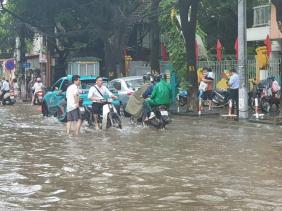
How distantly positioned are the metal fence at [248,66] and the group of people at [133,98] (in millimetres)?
9604

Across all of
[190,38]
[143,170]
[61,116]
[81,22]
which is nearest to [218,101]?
[190,38]

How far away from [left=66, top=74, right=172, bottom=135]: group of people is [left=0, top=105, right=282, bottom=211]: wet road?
782 millimetres

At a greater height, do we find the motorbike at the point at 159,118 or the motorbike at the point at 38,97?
the motorbike at the point at 38,97

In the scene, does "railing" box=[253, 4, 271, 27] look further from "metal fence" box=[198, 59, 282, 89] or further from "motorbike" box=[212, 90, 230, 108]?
A: "motorbike" box=[212, 90, 230, 108]

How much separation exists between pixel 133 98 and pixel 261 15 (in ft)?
52.5

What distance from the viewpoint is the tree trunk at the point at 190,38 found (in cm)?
2461

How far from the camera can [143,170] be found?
1059 centimetres

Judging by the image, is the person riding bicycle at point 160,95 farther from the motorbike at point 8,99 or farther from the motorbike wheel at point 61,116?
the motorbike at point 8,99

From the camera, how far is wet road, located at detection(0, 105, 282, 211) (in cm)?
800

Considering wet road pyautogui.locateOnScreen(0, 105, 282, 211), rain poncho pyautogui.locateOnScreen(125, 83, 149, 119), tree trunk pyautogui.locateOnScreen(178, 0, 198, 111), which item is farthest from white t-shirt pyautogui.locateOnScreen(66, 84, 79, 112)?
tree trunk pyautogui.locateOnScreen(178, 0, 198, 111)

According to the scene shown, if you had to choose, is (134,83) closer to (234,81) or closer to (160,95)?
(234,81)

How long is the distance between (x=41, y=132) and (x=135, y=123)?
3244mm

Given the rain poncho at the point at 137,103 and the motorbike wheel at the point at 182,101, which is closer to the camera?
the rain poncho at the point at 137,103

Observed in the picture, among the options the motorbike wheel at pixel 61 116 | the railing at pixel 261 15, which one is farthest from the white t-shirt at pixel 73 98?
the railing at pixel 261 15
